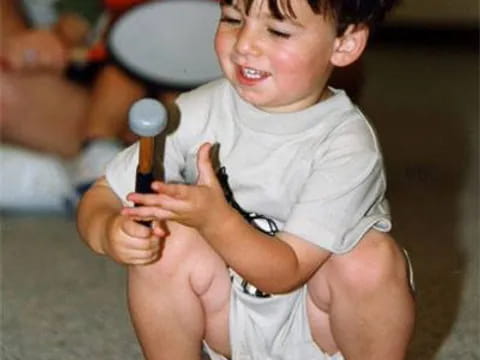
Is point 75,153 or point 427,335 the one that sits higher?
point 427,335

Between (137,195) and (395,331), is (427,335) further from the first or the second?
(137,195)

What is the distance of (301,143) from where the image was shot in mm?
921

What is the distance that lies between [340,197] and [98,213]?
0.19 metres

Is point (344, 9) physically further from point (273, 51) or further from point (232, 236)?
point (232, 236)

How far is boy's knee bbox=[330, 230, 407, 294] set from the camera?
2.95 feet

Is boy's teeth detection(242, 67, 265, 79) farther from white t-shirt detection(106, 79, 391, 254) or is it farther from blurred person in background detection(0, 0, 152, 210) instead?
blurred person in background detection(0, 0, 152, 210)

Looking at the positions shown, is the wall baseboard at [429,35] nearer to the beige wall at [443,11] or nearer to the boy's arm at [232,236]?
the beige wall at [443,11]

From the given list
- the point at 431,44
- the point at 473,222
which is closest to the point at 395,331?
the point at 473,222

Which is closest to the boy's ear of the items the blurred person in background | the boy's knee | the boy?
the boy

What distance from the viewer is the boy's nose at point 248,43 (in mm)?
889

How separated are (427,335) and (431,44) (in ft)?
3.66

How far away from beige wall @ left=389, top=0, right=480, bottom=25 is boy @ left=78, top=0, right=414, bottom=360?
124cm

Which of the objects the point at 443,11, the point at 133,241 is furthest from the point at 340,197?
the point at 443,11

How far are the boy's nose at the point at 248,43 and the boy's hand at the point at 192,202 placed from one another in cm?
8
